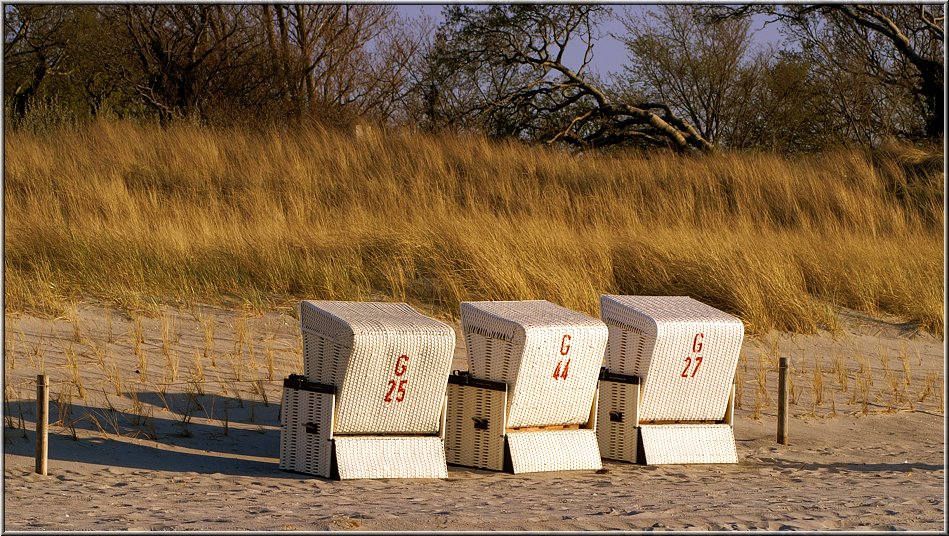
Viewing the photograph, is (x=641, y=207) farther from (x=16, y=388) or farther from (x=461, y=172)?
(x=16, y=388)

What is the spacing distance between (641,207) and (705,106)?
7616 mm

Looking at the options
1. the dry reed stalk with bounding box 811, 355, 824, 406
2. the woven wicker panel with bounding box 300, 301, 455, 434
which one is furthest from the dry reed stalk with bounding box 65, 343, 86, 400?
the dry reed stalk with bounding box 811, 355, 824, 406

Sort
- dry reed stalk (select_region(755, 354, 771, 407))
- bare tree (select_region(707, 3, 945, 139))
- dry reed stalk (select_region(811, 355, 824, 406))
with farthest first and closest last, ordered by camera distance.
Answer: bare tree (select_region(707, 3, 945, 139)) → dry reed stalk (select_region(811, 355, 824, 406)) → dry reed stalk (select_region(755, 354, 771, 407))

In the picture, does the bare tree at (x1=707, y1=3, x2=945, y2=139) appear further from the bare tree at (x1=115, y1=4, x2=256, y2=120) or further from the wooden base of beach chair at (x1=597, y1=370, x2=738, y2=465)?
the wooden base of beach chair at (x1=597, y1=370, x2=738, y2=465)

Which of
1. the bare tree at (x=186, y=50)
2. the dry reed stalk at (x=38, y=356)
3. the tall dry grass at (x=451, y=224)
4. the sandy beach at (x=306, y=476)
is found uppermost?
the bare tree at (x=186, y=50)

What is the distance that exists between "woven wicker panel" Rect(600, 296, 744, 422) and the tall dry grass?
341cm

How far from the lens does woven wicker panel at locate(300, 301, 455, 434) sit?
18.7 feet

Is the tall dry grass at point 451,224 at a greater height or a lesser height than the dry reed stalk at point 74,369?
greater

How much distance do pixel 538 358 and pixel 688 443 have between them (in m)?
1.15

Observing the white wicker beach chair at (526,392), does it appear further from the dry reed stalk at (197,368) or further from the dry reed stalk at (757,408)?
the dry reed stalk at (197,368)

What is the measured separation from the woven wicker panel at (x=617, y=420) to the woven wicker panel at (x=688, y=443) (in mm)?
84

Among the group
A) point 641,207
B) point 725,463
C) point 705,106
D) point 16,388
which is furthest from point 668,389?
point 705,106

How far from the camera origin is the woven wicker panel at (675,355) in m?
6.44

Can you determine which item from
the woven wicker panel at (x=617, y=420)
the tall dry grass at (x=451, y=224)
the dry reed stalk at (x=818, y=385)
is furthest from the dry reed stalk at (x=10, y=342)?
the dry reed stalk at (x=818, y=385)
